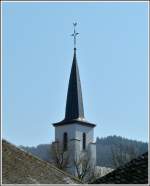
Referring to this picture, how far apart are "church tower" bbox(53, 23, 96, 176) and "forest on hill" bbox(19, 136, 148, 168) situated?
2.69 metres

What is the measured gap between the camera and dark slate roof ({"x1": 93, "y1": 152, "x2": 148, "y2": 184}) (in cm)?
1062

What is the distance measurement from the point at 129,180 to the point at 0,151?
4.93 metres

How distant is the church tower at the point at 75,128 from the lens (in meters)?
66.9

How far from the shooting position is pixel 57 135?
7356cm

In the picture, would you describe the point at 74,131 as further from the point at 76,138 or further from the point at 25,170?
the point at 25,170

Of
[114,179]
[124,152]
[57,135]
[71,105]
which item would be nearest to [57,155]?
[124,152]

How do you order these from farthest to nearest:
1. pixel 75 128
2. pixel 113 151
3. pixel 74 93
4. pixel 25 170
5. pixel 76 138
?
pixel 76 138, pixel 75 128, pixel 74 93, pixel 113 151, pixel 25 170

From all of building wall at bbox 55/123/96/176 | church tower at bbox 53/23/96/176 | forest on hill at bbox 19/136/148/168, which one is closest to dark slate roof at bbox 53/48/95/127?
church tower at bbox 53/23/96/176

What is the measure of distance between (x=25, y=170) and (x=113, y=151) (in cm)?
3683

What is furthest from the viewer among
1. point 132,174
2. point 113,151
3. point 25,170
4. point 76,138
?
point 76,138

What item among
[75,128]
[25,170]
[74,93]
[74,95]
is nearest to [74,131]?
[75,128]

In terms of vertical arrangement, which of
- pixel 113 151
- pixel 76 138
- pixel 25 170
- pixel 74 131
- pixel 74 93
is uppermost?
pixel 74 93

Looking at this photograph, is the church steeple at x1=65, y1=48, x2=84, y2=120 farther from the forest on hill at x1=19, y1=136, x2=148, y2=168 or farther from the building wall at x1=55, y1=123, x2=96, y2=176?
the forest on hill at x1=19, y1=136, x2=148, y2=168

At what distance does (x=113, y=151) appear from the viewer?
51500 millimetres
